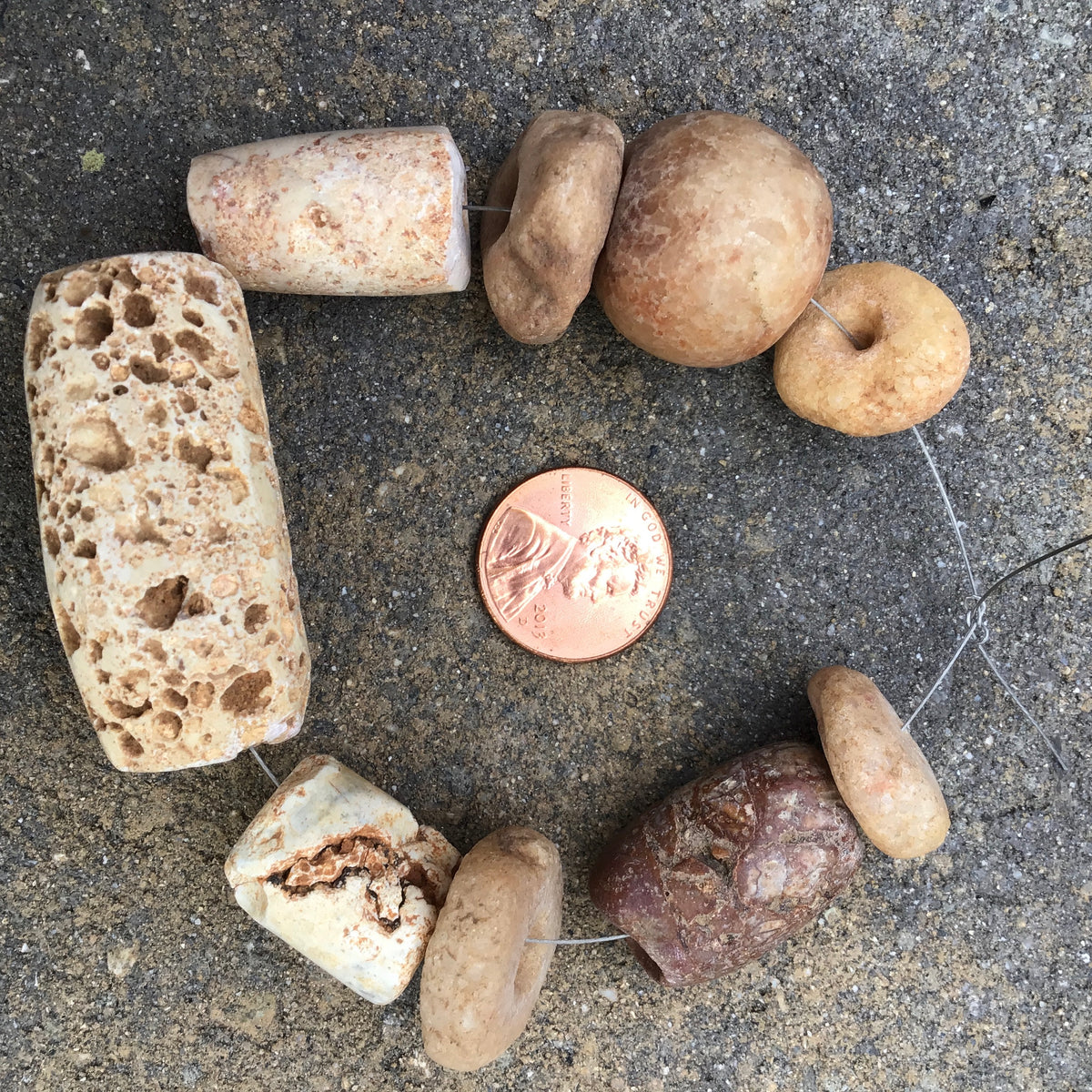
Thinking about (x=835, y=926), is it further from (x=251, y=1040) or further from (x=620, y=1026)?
(x=251, y=1040)

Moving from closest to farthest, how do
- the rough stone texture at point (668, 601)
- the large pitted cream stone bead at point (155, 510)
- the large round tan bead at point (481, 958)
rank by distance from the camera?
the large pitted cream stone bead at point (155, 510), the large round tan bead at point (481, 958), the rough stone texture at point (668, 601)

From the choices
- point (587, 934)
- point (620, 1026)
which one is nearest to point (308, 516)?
point (587, 934)

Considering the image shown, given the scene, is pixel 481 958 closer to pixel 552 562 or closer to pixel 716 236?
pixel 552 562

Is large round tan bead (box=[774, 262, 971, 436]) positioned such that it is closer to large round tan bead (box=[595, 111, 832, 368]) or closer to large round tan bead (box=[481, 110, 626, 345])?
large round tan bead (box=[595, 111, 832, 368])

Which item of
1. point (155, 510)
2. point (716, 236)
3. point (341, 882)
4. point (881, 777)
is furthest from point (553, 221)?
point (341, 882)

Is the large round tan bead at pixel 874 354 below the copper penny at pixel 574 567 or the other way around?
the other way around

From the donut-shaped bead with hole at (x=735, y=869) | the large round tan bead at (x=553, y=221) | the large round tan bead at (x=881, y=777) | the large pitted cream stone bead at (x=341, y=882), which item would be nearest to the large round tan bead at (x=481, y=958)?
the large pitted cream stone bead at (x=341, y=882)

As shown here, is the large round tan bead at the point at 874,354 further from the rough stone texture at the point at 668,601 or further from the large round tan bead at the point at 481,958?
the large round tan bead at the point at 481,958
